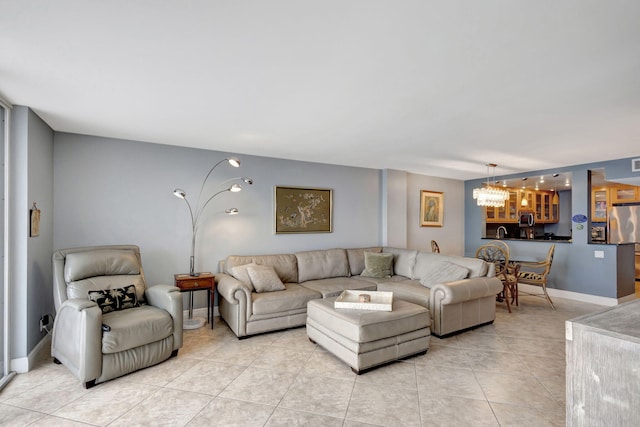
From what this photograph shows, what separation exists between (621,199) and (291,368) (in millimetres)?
8017

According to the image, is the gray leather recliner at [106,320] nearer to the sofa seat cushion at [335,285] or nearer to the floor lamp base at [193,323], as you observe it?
the floor lamp base at [193,323]

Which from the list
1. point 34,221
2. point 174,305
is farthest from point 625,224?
point 34,221

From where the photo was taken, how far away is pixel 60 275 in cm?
291

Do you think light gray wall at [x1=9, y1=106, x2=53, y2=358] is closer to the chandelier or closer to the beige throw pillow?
the beige throw pillow

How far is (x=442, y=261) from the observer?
425 centimetres

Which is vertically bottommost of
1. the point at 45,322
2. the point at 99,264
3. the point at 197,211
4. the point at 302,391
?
the point at 302,391

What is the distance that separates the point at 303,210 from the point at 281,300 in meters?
1.74

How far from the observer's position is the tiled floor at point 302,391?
6.80ft

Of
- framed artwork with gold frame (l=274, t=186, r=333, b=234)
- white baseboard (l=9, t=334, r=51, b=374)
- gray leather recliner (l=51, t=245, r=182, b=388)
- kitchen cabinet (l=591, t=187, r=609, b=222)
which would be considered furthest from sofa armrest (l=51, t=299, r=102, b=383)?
kitchen cabinet (l=591, t=187, r=609, b=222)

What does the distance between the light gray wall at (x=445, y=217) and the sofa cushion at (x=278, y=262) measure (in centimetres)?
273

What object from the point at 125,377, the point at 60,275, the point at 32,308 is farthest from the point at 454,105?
the point at 32,308

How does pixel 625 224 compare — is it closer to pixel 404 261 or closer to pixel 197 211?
pixel 404 261

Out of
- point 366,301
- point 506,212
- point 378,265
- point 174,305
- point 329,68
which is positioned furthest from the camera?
point 506,212

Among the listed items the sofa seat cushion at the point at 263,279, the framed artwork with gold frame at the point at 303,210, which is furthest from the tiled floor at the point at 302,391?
the framed artwork with gold frame at the point at 303,210
